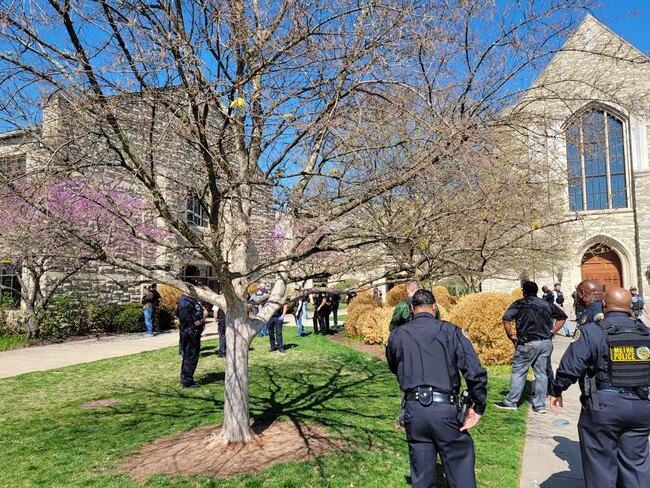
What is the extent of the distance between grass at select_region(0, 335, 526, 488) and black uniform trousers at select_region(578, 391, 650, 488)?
0.92 m

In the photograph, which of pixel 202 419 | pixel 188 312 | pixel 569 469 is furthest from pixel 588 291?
pixel 188 312

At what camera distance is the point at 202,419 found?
237 inches

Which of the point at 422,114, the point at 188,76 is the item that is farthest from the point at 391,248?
the point at 188,76

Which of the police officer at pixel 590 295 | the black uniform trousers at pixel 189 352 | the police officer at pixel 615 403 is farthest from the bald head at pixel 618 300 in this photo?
the black uniform trousers at pixel 189 352

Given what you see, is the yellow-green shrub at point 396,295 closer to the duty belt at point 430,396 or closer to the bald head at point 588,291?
the bald head at point 588,291

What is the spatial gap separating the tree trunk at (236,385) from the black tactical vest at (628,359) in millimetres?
3243

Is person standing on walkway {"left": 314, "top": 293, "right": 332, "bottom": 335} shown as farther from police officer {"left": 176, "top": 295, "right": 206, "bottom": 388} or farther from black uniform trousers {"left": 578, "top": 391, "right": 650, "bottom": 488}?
black uniform trousers {"left": 578, "top": 391, "right": 650, "bottom": 488}

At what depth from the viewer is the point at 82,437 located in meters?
5.39

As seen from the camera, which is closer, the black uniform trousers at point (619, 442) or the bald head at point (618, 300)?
the black uniform trousers at point (619, 442)

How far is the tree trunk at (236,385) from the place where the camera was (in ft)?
16.2

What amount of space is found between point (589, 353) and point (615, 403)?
0.36 m

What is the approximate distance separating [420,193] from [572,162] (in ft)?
10.1

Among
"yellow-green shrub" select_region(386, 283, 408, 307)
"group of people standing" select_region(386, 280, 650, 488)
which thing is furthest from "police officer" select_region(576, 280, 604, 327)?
"yellow-green shrub" select_region(386, 283, 408, 307)

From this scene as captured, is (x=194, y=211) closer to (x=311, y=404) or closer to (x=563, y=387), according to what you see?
(x=311, y=404)
